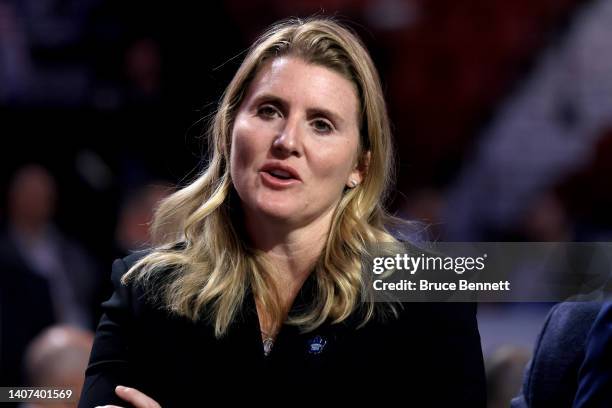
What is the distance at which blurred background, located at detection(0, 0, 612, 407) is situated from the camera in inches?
117

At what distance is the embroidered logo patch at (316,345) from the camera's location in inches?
54.1

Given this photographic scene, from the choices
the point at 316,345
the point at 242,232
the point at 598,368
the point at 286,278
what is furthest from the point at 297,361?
the point at 598,368

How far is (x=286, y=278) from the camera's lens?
148 centimetres

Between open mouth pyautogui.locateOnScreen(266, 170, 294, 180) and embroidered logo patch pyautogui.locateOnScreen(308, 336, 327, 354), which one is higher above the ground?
open mouth pyautogui.locateOnScreen(266, 170, 294, 180)

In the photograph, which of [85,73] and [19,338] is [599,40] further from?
[19,338]

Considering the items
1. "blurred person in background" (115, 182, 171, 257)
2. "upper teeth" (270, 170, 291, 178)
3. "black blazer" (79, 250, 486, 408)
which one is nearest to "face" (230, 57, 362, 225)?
"upper teeth" (270, 170, 291, 178)

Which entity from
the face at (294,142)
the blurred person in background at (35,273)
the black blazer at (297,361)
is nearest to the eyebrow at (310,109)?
the face at (294,142)

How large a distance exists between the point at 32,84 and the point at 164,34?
0.52 m

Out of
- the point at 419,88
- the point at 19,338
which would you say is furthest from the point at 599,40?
the point at 19,338

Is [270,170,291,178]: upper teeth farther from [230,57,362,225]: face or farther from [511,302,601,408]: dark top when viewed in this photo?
[511,302,601,408]: dark top

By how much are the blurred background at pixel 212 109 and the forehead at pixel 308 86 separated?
1.36m

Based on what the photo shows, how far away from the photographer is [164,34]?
10.9 ft

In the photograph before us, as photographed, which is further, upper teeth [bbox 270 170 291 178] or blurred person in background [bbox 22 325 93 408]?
blurred person in background [bbox 22 325 93 408]

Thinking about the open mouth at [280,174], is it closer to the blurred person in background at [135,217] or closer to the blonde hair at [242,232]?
the blonde hair at [242,232]
